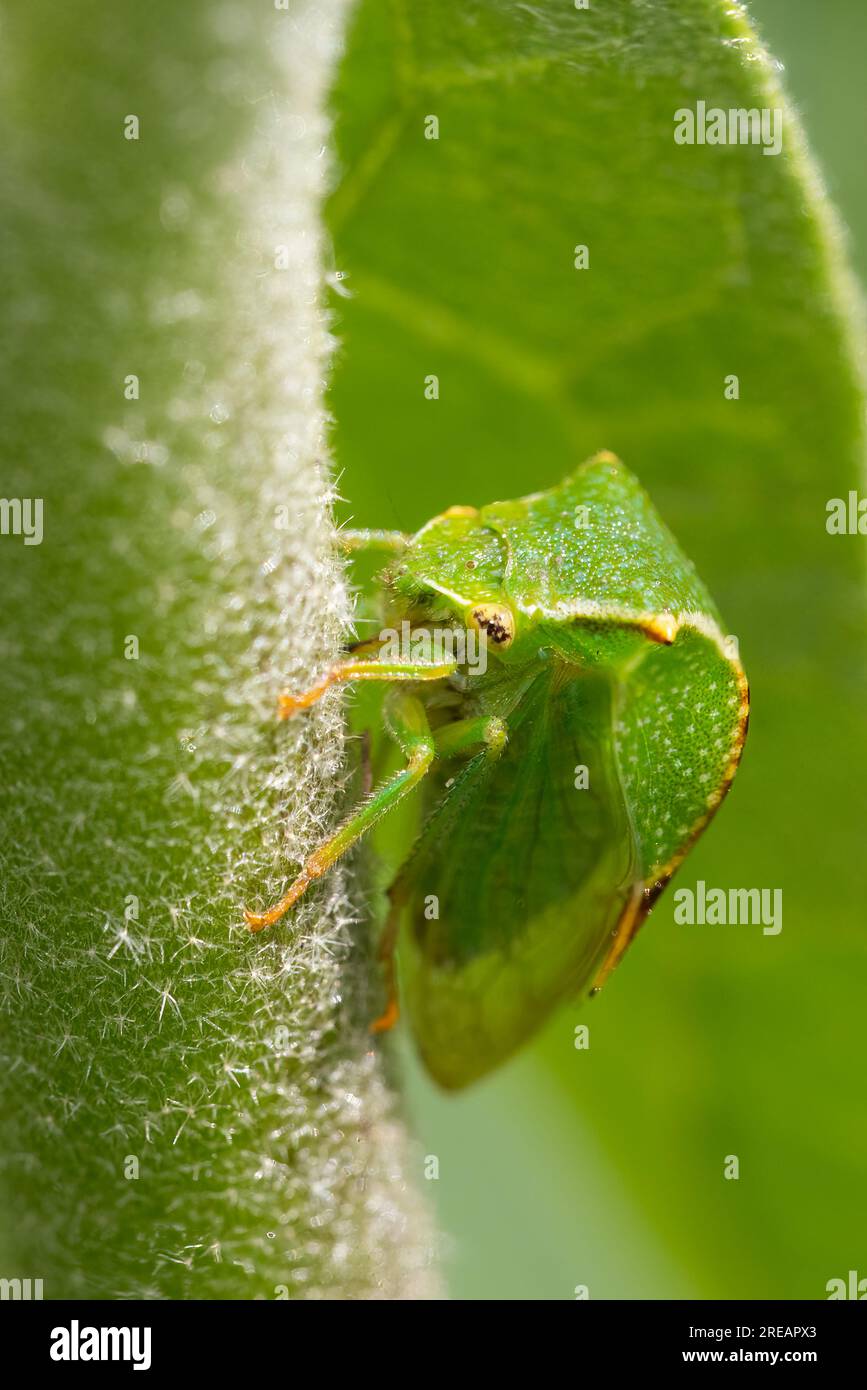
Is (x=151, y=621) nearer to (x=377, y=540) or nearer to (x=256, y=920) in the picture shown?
(x=256, y=920)

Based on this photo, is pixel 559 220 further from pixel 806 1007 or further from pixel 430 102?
pixel 806 1007

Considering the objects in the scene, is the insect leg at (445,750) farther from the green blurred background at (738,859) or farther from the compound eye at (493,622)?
the green blurred background at (738,859)

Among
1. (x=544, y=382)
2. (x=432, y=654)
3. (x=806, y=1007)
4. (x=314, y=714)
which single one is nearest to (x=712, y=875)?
(x=806, y=1007)

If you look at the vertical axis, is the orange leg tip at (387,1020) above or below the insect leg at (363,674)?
below

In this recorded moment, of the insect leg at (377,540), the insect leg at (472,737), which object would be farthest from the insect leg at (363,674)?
the insect leg at (377,540)

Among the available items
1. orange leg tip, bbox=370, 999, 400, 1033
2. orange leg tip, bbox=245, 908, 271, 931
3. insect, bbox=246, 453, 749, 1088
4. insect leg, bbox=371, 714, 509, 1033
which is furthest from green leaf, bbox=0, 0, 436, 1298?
insect leg, bbox=371, 714, 509, 1033

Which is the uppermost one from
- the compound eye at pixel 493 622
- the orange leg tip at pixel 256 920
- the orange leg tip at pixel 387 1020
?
the compound eye at pixel 493 622

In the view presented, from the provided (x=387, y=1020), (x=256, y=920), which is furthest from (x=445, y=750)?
(x=256, y=920)

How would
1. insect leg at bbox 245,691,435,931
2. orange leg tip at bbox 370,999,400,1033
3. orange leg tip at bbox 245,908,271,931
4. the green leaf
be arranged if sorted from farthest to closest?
orange leg tip at bbox 370,999,400,1033 → insect leg at bbox 245,691,435,931 → orange leg tip at bbox 245,908,271,931 → the green leaf

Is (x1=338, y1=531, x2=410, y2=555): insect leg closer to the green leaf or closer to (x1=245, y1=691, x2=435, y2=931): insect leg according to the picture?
(x1=245, y1=691, x2=435, y2=931): insect leg
